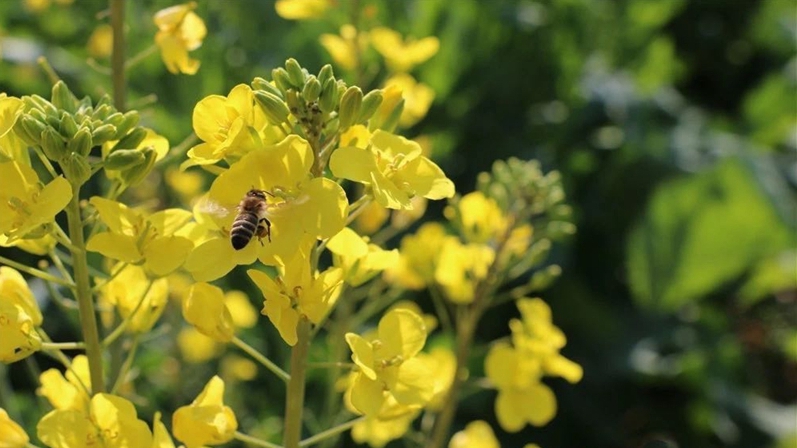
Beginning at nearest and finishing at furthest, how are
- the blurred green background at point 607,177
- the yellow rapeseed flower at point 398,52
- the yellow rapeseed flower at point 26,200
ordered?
the yellow rapeseed flower at point 26,200
the yellow rapeseed flower at point 398,52
the blurred green background at point 607,177

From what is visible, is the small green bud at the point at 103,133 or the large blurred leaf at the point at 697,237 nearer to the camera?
the small green bud at the point at 103,133

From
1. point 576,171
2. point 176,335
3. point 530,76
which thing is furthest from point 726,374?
point 176,335

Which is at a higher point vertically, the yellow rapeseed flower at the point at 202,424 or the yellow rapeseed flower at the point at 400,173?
the yellow rapeseed flower at the point at 400,173

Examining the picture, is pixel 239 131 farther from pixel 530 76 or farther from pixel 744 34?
pixel 744 34

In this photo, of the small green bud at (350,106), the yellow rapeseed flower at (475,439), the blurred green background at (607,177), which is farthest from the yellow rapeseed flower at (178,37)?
the blurred green background at (607,177)

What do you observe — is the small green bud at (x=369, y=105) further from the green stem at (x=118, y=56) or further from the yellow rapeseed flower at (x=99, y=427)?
the green stem at (x=118, y=56)

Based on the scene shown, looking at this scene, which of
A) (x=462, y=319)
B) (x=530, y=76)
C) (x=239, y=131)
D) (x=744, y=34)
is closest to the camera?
(x=239, y=131)

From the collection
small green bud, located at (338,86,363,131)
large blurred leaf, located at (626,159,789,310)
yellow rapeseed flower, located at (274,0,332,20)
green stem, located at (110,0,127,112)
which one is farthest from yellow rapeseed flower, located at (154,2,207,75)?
large blurred leaf, located at (626,159,789,310)
